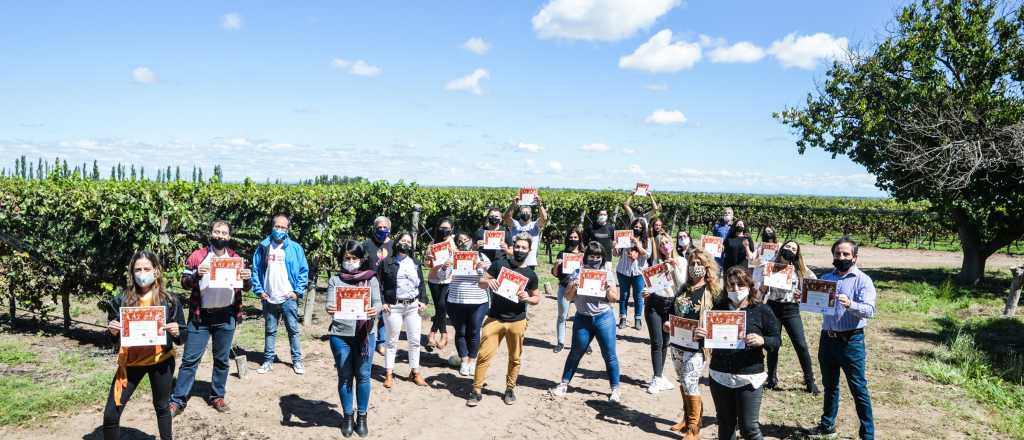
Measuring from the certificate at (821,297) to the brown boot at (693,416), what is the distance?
4.38 feet

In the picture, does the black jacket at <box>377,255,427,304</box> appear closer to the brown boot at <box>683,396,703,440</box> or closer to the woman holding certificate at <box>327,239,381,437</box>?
the woman holding certificate at <box>327,239,381,437</box>

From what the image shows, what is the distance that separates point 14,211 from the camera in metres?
8.93

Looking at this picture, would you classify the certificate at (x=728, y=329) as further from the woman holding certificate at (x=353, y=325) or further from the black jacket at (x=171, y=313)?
the black jacket at (x=171, y=313)

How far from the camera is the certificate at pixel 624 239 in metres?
9.42

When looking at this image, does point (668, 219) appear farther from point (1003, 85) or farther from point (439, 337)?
point (439, 337)

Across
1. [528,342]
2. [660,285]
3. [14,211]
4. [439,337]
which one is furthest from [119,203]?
[660,285]

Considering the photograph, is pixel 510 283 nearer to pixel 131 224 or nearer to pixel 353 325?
pixel 353 325

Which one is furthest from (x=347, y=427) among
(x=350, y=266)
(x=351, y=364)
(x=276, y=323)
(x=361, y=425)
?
(x=276, y=323)

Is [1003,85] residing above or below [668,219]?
above

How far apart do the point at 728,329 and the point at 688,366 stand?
1.05 m

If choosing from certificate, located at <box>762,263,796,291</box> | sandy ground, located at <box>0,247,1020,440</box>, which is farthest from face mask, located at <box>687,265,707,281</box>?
sandy ground, located at <box>0,247,1020,440</box>

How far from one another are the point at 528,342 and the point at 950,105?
1301cm

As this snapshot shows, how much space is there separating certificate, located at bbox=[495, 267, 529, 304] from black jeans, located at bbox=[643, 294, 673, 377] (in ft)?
5.52

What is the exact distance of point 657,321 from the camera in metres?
6.98
